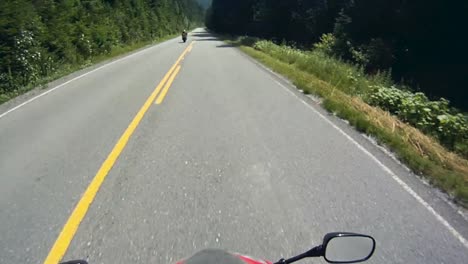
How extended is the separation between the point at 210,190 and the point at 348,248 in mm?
2759

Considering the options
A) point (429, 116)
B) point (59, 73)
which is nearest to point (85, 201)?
point (429, 116)

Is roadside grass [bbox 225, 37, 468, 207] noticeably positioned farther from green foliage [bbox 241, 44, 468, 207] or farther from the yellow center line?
the yellow center line

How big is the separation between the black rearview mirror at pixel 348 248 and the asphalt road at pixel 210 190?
1.37 meters

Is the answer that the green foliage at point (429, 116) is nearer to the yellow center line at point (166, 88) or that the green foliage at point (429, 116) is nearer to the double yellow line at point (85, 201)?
the yellow center line at point (166, 88)

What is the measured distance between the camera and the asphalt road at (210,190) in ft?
11.7

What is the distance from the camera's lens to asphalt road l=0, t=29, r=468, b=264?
355cm

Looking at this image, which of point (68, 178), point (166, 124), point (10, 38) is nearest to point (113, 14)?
point (10, 38)

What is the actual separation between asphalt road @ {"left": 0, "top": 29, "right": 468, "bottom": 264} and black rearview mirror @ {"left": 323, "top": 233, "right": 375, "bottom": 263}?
4.49 feet

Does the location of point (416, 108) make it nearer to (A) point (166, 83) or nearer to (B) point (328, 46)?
(A) point (166, 83)

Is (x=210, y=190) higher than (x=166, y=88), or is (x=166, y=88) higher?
(x=210, y=190)

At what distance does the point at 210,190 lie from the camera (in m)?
4.66

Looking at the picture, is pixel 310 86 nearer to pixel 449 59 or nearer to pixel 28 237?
pixel 28 237

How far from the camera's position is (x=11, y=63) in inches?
538

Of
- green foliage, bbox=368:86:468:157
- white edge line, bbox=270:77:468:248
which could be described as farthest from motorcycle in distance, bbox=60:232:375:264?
green foliage, bbox=368:86:468:157
